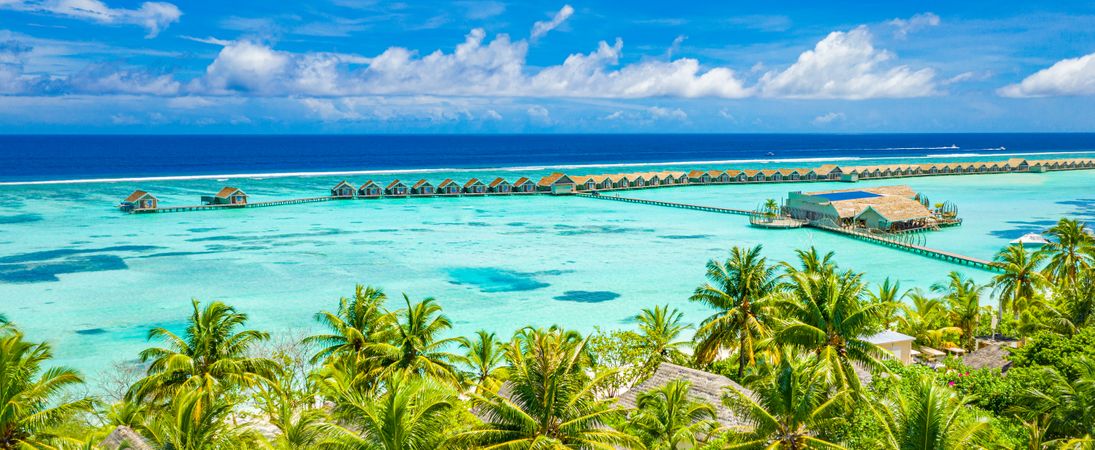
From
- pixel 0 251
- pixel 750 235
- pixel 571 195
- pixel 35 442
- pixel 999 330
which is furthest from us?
pixel 571 195

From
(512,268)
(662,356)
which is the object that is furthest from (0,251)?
(662,356)

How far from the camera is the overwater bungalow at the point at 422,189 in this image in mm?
71750

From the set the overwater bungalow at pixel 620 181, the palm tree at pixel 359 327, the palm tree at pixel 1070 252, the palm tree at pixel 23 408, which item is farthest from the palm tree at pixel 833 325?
the overwater bungalow at pixel 620 181

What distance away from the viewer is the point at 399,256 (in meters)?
40.4

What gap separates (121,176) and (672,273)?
271 ft

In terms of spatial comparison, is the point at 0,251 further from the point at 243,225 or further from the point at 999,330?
the point at 999,330

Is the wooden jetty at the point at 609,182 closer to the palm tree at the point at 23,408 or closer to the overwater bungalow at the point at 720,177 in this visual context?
the overwater bungalow at the point at 720,177

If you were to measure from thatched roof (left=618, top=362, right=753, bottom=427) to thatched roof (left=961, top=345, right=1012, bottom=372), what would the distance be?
6965 mm

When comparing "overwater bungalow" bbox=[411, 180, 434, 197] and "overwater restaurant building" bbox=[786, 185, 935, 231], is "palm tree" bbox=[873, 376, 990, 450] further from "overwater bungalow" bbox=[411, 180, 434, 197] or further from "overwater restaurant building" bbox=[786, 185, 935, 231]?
"overwater bungalow" bbox=[411, 180, 434, 197]

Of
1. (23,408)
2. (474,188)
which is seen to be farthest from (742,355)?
(474,188)

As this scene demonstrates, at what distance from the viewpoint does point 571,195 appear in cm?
7306

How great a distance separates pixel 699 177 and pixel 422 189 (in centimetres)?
3006

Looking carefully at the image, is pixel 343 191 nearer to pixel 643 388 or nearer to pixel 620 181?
pixel 620 181

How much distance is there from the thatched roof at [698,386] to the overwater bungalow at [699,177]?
68.1 metres
